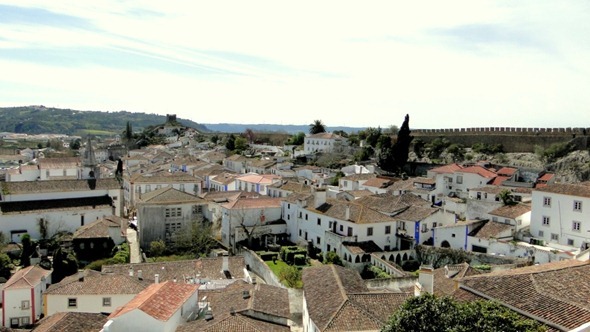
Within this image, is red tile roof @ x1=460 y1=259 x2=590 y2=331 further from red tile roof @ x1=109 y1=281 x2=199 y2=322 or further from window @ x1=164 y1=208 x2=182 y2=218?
window @ x1=164 y1=208 x2=182 y2=218

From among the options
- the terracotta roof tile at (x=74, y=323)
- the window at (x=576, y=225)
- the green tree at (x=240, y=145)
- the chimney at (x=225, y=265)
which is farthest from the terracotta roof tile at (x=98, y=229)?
the green tree at (x=240, y=145)

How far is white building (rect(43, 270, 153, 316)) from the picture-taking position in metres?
21.8

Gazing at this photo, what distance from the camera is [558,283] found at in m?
12.1

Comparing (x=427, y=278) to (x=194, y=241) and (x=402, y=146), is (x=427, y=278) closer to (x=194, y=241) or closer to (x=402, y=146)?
(x=194, y=241)

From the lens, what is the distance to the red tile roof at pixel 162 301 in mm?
15664

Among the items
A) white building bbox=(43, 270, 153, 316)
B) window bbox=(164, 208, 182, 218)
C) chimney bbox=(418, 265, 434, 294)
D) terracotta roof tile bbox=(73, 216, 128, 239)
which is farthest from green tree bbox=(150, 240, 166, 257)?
chimney bbox=(418, 265, 434, 294)

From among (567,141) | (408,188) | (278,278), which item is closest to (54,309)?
(278,278)

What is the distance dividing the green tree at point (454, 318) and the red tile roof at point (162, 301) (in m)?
8.17

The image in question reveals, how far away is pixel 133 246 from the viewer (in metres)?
36.6

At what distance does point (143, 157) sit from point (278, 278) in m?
51.4

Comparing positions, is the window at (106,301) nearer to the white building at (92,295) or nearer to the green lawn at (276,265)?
the white building at (92,295)

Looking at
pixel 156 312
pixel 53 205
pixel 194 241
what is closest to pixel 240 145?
pixel 53 205

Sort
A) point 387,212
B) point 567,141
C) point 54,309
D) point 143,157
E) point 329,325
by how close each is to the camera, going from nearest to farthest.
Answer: point 329,325, point 54,309, point 387,212, point 567,141, point 143,157

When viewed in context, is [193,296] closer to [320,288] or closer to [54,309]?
[320,288]
